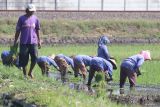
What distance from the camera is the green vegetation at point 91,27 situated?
43531 mm

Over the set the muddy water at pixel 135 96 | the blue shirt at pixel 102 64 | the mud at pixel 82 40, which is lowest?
the mud at pixel 82 40

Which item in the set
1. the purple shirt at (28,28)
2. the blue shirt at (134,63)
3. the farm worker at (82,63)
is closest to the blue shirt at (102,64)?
the blue shirt at (134,63)

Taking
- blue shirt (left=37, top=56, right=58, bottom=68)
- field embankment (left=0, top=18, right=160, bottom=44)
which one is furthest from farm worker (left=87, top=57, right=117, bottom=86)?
field embankment (left=0, top=18, right=160, bottom=44)

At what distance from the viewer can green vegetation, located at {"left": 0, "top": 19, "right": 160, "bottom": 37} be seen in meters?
43.5

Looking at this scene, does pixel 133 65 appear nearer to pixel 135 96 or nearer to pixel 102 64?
pixel 102 64

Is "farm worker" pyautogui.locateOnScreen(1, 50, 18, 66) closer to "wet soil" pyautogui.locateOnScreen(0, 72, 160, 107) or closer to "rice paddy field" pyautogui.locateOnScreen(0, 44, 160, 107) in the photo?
"rice paddy field" pyautogui.locateOnScreen(0, 44, 160, 107)

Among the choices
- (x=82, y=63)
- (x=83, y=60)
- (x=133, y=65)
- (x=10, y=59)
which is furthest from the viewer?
(x=10, y=59)

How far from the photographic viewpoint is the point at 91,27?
45531 millimetres

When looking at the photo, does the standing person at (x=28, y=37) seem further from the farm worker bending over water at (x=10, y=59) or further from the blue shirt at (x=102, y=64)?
the farm worker bending over water at (x=10, y=59)

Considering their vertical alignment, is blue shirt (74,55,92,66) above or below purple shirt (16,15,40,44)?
below

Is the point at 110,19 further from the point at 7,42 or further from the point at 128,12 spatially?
the point at 7,42

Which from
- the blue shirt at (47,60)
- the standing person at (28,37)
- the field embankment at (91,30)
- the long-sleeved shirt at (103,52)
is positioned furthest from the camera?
the field embankment at (91,30)

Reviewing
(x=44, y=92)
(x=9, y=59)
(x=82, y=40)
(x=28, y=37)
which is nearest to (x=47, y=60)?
(x=9, y=59)

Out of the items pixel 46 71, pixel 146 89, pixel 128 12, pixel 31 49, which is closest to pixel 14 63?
pixel 46 71
